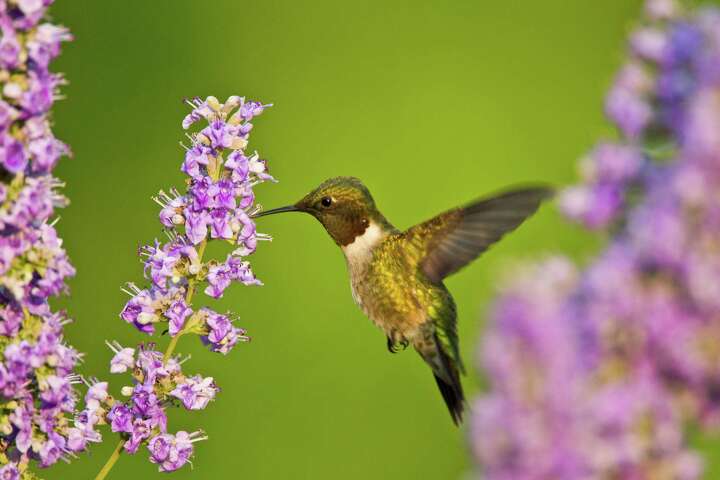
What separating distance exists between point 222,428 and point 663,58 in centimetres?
417

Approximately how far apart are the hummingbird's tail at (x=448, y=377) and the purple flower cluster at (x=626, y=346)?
1.71 meters

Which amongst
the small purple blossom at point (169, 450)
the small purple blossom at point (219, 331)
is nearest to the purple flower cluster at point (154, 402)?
the small purple blossom at point (169, 450)

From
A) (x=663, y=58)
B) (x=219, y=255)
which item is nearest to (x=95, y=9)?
(x=219, y=255)

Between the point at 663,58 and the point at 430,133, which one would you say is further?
the point at 430,133

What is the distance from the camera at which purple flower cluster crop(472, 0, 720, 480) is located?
1412 mm

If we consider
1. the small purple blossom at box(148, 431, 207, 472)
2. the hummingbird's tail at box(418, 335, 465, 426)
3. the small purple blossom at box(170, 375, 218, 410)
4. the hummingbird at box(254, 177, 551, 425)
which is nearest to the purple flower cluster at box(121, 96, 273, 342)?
the small purple blossom at box(170, 375, 218, 410)

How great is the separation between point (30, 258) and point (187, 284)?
0.44m

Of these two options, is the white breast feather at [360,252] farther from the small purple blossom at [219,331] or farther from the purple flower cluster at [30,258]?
the purple flower cluster at [30,258]

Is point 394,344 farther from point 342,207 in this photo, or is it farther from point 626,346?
point 626,346

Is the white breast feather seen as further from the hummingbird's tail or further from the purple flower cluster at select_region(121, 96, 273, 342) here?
the purple flower cluster at select_region(121, 96, 273, 342)

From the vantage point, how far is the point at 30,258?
6.46 ft

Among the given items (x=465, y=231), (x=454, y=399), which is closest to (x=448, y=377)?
(x=454, y=399)

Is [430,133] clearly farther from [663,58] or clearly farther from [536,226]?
[663,58]

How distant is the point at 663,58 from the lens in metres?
1.70
